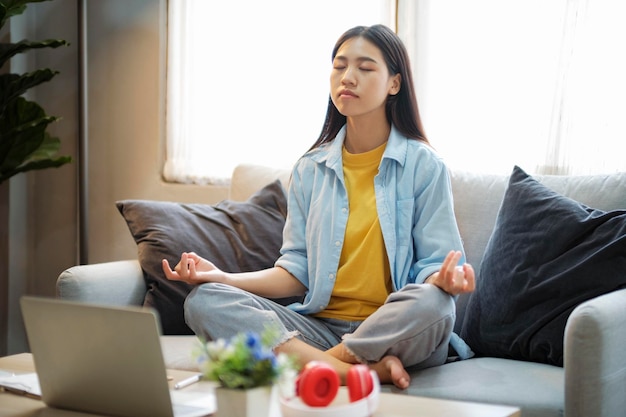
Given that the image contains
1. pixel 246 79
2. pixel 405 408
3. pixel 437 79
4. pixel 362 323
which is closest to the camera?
pixel 405 408

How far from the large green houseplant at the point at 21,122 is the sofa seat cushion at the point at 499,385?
1836 mm

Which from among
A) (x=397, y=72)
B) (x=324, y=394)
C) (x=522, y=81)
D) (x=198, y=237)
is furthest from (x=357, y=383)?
(x=522, y=81)

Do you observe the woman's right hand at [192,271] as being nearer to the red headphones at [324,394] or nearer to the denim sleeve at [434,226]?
the denim sleeve at [434,226]

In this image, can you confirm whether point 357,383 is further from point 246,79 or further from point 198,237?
point 246,79

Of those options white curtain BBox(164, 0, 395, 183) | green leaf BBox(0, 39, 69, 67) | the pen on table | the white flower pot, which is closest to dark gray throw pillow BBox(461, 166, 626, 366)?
the pen on table

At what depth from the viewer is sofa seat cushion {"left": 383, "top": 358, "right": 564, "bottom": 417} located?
173cm

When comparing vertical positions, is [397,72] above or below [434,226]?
above

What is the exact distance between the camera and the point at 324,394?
123 centimetres

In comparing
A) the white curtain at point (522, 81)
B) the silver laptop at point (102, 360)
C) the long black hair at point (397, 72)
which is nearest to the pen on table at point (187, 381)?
A: the silver laptop at point (102, 360)

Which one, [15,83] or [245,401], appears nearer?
[245,401]

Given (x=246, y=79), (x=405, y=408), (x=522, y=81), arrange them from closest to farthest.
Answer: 1. (x=405, y=408)
2. (x=522, y=81)
3. (x=246, y=79)

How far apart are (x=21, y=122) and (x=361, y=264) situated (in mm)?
1714

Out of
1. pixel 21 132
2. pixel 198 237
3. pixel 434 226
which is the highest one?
pixel 21 132

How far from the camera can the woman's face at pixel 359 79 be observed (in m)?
2.20
